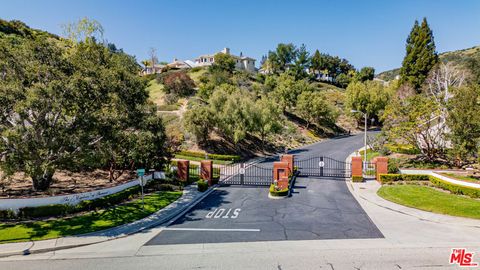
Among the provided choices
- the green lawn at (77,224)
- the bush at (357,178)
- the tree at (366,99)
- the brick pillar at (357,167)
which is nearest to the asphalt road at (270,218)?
the bush at (357,178)

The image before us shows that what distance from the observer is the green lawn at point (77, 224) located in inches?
586

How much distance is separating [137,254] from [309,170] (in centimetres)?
2355

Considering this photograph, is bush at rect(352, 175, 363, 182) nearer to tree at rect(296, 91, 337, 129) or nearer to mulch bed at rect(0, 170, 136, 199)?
mulch bed at rect(0, 170, 136, 199)

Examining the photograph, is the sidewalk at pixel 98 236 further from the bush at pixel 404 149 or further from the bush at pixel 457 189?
the bush at pixel 404 149

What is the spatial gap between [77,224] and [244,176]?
56.7 feet

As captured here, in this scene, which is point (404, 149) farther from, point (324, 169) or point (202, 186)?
point (202, 186)

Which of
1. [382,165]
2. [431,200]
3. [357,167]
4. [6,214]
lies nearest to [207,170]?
[357,167]

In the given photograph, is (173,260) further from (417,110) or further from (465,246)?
(417,110)

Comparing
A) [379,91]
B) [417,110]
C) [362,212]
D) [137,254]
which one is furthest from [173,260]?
[379,91]

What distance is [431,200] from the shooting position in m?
20.5

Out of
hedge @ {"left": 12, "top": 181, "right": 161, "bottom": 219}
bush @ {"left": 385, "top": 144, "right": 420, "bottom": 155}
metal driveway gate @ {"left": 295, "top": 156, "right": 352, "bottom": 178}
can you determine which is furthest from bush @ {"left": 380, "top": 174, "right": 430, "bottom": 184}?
hedge @ {"left": 12, "top": 181, "right": 161, "bottom": 219}

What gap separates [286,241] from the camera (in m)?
14.7

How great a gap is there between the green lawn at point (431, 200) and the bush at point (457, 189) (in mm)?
674

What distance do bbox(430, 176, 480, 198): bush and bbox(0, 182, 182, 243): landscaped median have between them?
2111cm
